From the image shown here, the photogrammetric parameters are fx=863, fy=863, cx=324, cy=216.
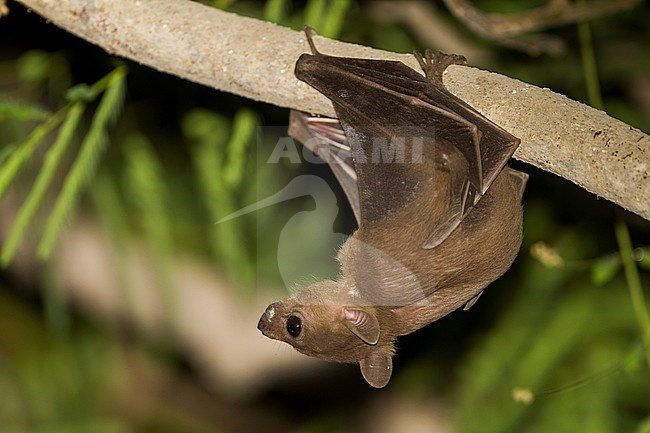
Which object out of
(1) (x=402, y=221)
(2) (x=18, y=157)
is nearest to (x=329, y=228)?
(1) (x=402, y=221)

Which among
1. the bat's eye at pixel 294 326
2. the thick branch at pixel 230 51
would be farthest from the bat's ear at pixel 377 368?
the thick branch at pixel 230 51

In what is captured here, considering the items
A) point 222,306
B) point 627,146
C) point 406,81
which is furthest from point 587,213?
point 627,146

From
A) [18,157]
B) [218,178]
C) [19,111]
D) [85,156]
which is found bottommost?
[218,178]

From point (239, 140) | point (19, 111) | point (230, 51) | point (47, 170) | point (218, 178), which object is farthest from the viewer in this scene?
point (218, 178)

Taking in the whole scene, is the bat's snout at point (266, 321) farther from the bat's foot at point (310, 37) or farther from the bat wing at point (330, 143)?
→ the bat's foot at point (310, 37)

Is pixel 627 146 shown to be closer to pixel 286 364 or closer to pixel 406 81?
pixel 406 81

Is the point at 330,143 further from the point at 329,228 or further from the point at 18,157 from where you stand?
the point at 18,157
